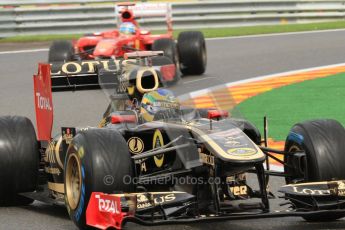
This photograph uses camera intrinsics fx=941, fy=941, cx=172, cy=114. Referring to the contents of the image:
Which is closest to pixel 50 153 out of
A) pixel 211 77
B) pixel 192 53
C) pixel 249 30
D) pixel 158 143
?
pixel 158 143

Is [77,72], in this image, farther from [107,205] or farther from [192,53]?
[107,205]

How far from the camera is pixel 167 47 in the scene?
671 inches

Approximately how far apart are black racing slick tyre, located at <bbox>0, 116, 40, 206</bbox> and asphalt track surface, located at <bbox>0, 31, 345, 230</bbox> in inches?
6.8

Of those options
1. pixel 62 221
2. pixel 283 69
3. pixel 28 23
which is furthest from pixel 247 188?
pixel 28 23

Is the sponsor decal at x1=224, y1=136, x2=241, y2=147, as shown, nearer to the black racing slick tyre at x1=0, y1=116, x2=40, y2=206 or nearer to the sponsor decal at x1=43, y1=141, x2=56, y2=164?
the sponsor decal at x1=43, y1=141, x2=56, y2=164

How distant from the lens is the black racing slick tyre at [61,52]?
17234 mm

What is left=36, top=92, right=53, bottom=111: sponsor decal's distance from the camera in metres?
8.43

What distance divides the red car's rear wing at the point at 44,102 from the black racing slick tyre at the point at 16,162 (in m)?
0.37

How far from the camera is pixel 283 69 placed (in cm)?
1802

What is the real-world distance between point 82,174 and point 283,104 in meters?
7.42

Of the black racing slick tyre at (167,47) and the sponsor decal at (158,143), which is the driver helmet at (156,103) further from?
the black racing slick tyre at (167,47)

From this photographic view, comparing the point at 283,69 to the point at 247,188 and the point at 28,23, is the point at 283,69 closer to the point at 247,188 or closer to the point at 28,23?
the point at 28,23

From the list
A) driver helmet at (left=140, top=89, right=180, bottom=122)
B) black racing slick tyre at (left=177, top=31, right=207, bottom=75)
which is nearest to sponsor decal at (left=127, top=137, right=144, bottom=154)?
driver helmet at (left=140, top=89, right=180, bottom=122)

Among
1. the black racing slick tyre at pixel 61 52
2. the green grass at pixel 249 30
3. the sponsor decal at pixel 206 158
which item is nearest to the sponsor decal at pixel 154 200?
the sponsor decal at pixel 206 158
